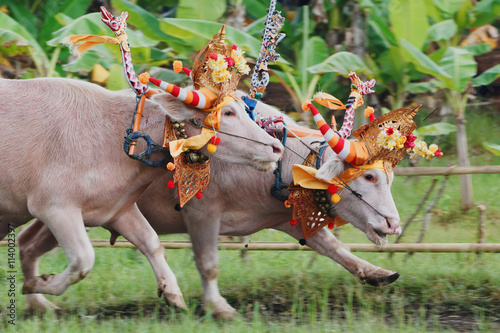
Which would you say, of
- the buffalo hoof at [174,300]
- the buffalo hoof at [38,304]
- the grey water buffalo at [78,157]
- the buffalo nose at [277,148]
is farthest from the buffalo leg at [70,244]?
the buffalo nose at [277,148]

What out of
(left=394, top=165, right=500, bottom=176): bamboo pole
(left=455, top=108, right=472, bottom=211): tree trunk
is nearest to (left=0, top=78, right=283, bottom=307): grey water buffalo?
(left=394, top=165, right=500, bottom=176): bamboo pole

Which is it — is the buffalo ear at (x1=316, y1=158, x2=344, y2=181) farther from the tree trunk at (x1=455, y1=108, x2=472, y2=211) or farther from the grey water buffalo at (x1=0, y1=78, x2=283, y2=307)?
the tree trunk at (x1=455, y1=108, x2=472, y2=211)

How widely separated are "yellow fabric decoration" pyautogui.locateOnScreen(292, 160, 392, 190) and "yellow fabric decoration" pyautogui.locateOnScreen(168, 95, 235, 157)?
0.73 m

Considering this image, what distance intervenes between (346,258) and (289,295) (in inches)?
24.5

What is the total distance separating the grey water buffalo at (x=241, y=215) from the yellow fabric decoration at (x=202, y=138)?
2.32ft

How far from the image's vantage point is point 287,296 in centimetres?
569

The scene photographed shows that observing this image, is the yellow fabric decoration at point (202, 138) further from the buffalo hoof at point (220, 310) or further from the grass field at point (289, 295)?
the buffalo hoof at point (220, 310)

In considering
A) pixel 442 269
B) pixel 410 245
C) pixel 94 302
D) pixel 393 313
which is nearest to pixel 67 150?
pixel 94 302

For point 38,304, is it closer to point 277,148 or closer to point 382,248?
point 277,148

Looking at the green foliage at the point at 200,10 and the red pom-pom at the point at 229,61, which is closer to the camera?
the red pom-pom at the point at 229,61

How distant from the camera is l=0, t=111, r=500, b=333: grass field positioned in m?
4.70

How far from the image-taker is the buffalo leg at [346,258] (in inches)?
208

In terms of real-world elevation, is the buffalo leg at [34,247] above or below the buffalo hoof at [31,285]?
below

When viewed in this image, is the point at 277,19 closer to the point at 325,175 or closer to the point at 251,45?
the point at 325,175
